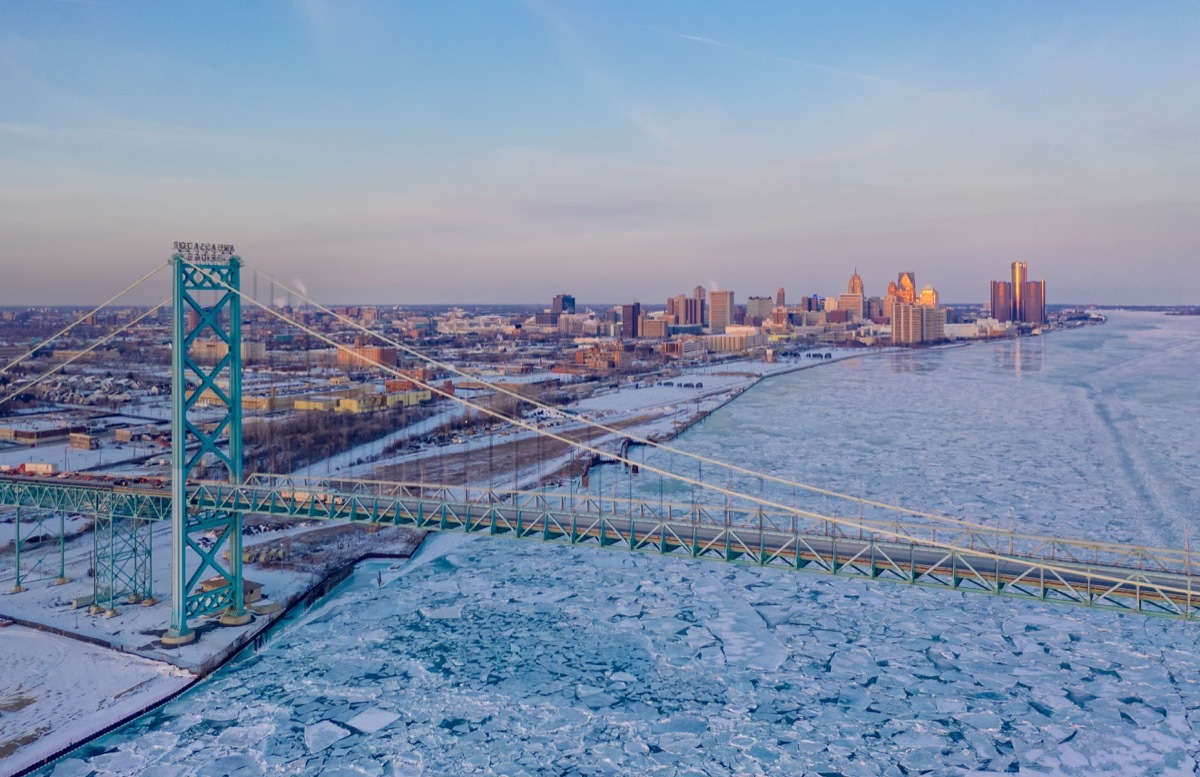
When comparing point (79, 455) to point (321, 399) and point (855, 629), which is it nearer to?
point (321, 399)

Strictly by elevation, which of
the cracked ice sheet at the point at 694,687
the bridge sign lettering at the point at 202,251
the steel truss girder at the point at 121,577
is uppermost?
the bridge sign lettering at the point at 202,251

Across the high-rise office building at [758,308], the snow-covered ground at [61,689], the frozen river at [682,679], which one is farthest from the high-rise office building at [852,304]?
the snow-covered ground at [61,689]

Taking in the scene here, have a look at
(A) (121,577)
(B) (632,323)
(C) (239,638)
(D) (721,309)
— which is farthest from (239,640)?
(D) (721,309)

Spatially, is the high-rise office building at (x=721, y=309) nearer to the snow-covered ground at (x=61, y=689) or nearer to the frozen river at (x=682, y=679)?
the frozen river at (x=682, y=679)

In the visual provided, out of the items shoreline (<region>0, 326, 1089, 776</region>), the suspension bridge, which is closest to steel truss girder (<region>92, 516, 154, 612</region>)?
the suspension bridge

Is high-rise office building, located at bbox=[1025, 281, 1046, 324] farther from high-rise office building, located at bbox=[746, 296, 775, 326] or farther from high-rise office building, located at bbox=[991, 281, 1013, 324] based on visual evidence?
high-rise office building, located at bbox=[746, 296, 775, 326]

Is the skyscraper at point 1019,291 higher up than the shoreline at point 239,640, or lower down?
higher up

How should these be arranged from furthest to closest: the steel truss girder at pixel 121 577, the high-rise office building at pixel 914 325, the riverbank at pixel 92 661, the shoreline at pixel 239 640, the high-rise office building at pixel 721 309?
the high-rise office building at pixel 721 309 < the high-rise office building at pixel 914 325 < the steel truss girder at pixel 121 577 < the riverbank at pixel 92 661 < the shoreline at pixel 239 640

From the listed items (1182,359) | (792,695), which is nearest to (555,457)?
(792,695)
